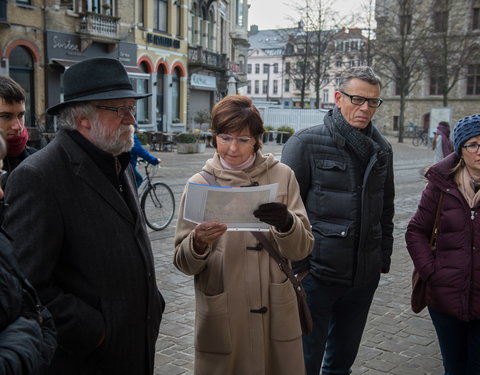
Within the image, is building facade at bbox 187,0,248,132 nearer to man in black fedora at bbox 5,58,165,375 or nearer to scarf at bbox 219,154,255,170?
scarf at bbox 219,154,255,170

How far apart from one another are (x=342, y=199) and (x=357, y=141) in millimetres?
361

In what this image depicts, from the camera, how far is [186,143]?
23.5 metres

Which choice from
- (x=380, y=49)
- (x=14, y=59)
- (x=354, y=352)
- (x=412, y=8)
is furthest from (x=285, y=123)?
(x=354, y=352)

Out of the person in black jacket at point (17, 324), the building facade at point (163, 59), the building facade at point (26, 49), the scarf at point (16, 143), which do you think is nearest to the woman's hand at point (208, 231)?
the person in black jacket at point (17, 324)

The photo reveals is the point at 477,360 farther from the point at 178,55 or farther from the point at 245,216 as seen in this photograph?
the point at 178,55

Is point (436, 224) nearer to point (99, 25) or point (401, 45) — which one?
point (99, 25)

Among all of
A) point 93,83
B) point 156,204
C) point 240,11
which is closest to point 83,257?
point 93,83

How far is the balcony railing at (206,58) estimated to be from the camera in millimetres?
33750

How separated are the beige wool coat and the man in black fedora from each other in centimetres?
26

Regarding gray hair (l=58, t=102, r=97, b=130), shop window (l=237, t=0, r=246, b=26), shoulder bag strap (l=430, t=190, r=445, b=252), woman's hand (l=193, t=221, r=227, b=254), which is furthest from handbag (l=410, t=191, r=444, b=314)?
shop window (l=237, t=0, r=246, b=26)

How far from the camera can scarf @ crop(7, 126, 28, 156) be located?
136 inches

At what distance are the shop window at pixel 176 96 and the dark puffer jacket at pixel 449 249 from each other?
30280mm

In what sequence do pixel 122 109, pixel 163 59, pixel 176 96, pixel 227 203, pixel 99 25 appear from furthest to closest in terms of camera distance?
pixel 176 96 → pixel 163 59 → pixel 99 25 → pixel 122 109 → pixel 227 203

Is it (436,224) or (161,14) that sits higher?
(161,14)
